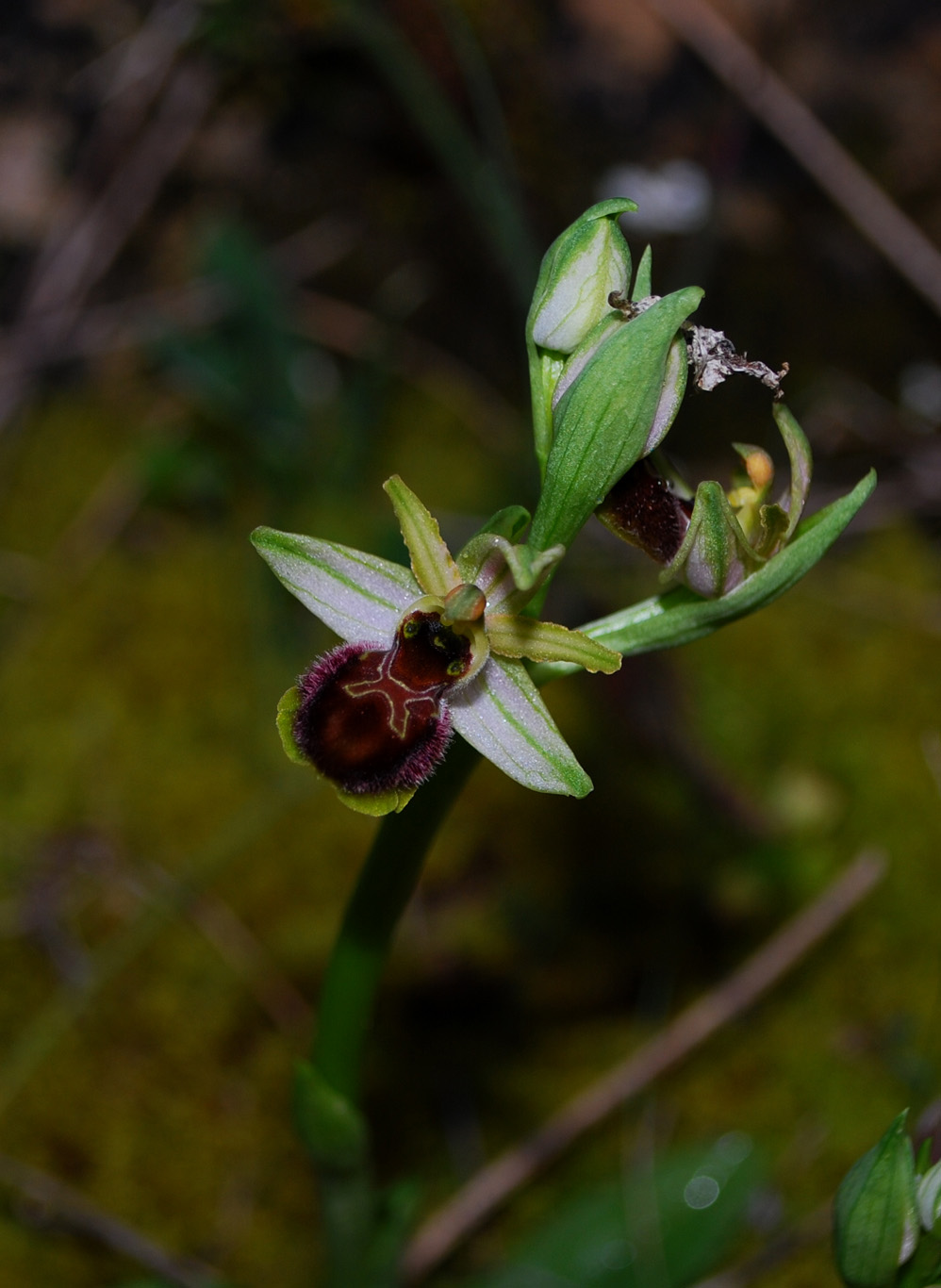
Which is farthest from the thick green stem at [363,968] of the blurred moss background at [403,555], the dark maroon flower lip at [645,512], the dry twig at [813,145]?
the dry twig at [813,145]

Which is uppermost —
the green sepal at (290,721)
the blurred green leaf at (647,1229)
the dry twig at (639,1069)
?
the green sepal at (290,721)

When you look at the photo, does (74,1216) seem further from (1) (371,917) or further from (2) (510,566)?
(2) (510,566)

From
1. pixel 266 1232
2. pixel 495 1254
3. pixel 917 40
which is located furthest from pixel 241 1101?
pixel 917 40

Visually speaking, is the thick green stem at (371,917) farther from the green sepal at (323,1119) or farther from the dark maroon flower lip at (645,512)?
the dark maroon flower lip at (645,512)

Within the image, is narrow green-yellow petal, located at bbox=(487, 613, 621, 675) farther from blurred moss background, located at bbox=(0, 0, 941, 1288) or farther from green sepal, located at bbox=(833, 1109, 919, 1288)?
blurred moss background, located at bbox=(0, 0, 941, 1288)

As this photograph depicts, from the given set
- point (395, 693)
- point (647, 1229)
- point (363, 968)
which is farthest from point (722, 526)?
point (647, 1229)

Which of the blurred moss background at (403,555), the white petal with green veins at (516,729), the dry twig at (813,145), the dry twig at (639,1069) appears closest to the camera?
the white petal with green veins at (516,729)

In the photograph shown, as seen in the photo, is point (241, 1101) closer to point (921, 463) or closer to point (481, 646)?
point (481, 646)

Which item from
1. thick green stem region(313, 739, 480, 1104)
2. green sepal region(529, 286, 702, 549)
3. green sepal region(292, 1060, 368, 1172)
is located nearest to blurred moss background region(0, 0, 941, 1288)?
green sepal region(292, 1060, 368, 1172)
